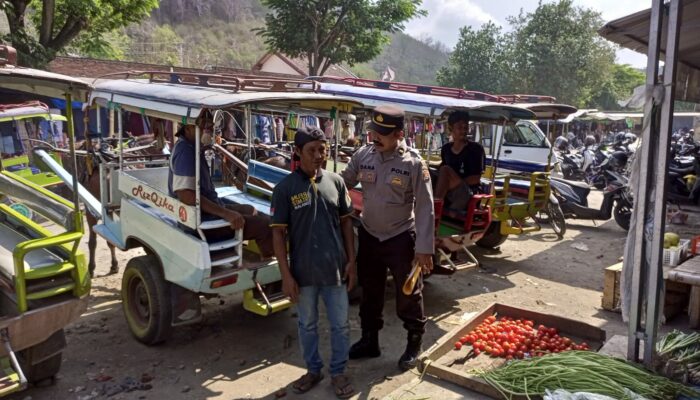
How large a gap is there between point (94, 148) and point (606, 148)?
54.6ft

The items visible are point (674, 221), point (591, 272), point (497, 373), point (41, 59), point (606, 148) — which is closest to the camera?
point (497, 373)

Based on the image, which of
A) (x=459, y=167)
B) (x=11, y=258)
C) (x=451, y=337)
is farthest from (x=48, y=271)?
(x=459, y=167)

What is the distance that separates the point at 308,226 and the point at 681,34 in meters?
4.30

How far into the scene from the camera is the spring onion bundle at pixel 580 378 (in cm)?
304

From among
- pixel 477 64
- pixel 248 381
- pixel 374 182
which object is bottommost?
pixel 248 381

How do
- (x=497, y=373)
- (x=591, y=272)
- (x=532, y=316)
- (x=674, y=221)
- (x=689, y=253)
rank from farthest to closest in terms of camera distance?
(x=674, y=221) → (x=591, y=272) → (x=689, y=253) → (x=532, y=316) → (x=497, y=373)

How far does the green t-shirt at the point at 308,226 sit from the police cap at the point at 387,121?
0.61m

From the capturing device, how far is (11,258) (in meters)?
3.77

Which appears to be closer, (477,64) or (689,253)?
(689,253)

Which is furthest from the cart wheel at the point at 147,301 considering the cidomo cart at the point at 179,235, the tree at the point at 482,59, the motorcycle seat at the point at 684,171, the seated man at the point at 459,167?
the tree at the point at 482,59

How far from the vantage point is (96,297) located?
5.81 m

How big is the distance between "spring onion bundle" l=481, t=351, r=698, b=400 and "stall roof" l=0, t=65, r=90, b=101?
11.0 ft

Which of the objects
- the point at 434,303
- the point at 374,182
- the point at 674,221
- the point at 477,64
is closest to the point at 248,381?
the point at 374,182

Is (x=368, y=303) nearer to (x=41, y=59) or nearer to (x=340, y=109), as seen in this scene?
(x=340, y=109)
